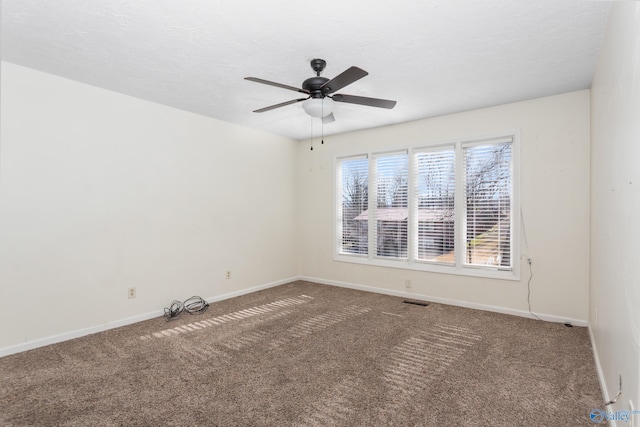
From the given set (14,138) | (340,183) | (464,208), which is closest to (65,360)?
(14,138)

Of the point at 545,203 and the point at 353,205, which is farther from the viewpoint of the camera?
the point at 353,205

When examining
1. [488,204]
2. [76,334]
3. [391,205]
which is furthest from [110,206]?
[488,204]

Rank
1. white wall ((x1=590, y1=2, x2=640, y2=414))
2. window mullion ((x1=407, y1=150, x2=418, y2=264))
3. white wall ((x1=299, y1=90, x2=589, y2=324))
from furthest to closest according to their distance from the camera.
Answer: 1. window mullion ((x1=407, y1=150, x2=418, y2=264))
2. white wall ((x1=299, y1=90, x2=589, y2=324))
3. white wall ((x1=590, y1=2, x2=640, y2=414))

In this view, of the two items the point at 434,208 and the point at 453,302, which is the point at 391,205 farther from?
the point at 453,302

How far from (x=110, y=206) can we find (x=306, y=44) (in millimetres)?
2631

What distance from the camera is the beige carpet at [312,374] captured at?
1.94 m

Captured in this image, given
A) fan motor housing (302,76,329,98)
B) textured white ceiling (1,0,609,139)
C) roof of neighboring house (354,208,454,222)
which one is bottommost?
roof of neighboring house (354,208,454,222)

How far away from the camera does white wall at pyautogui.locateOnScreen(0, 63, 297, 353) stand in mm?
2850

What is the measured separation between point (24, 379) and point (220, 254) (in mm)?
2375

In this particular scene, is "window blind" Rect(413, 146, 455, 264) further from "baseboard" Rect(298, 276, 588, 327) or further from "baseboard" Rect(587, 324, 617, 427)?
"baseboard" Rect(587, 324, 617, 427)

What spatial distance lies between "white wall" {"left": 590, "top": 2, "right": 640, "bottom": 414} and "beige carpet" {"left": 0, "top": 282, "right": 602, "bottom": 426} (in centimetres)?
47

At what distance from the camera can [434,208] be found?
441 centimetres

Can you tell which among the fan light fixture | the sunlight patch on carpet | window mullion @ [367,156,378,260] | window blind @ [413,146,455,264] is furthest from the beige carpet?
the fan light fixture

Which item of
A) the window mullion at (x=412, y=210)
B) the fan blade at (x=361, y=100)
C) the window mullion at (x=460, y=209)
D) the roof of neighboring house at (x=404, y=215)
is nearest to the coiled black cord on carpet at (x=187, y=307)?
the roof of neighboring house at (x=404, y=215)
